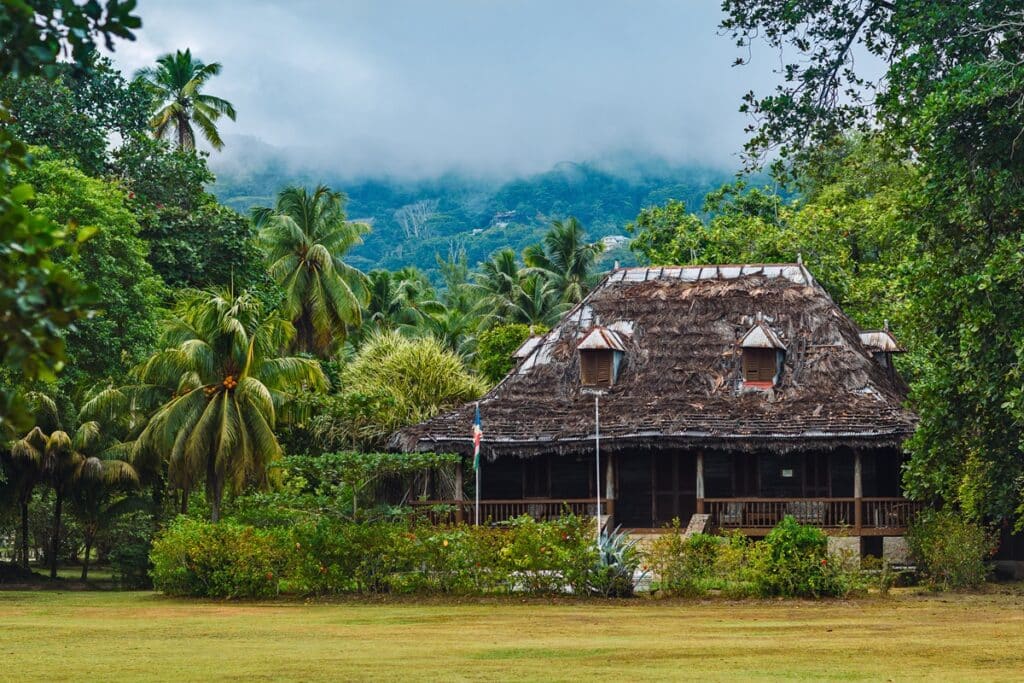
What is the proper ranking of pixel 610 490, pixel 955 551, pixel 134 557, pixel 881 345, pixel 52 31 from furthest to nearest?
pixel 881 345 < pixel 134 557 < pixel 610 490 < pixel 955 551 < pixel 52 31

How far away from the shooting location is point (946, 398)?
23031 millimetres

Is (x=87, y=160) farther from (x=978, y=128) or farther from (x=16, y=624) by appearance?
(x=978, y=128)

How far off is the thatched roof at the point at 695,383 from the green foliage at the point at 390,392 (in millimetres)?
5301

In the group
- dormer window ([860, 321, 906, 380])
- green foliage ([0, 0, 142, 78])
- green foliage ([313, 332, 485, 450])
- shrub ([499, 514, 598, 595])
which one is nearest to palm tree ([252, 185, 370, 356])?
green foliage ([313, 332, 485, 450])

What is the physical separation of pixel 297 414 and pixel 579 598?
671 inches

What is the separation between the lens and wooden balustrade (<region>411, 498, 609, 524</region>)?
32625 millimetres

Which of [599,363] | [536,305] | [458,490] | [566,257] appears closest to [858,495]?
[599,363]

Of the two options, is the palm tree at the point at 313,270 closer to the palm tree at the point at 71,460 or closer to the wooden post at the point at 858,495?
the palm tree at the point at 71,460

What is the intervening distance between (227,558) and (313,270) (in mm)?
27422

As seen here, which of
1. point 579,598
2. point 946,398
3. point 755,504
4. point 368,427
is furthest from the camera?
point 368,427

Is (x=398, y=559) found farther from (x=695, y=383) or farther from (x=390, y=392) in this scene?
(x=390, y=392)

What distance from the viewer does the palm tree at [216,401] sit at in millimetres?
34781

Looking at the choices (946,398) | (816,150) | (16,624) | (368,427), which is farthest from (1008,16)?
(368,427)

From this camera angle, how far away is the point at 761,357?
33.9 meters
